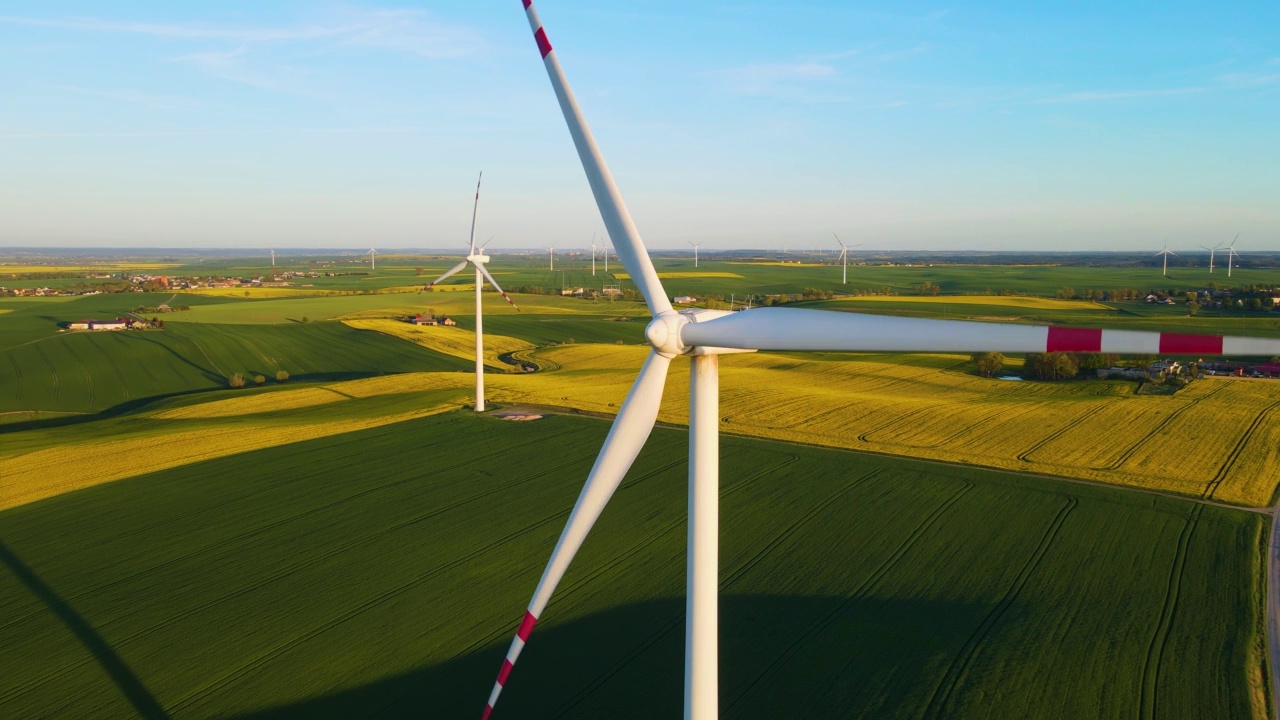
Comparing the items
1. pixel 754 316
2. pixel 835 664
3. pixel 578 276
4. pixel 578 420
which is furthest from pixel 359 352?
pixel 578 276

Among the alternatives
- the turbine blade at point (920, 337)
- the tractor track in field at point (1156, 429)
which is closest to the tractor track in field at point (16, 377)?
the turbine blade at point (920, 337)

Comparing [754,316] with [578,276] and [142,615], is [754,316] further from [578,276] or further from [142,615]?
[578,276]

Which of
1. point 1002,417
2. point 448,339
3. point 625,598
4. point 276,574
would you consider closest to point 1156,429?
point 1002,417

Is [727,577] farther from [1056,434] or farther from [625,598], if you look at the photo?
[1056,434]

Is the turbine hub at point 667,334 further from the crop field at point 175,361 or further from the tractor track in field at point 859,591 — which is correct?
the crop field at point 175,361

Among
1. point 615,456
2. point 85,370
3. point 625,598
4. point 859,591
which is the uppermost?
point 615,456

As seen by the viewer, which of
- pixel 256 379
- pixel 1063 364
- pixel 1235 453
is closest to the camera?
pixel 1235 453
